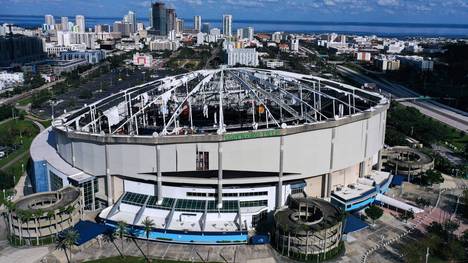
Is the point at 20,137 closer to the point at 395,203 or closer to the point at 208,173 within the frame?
the point at 208,173

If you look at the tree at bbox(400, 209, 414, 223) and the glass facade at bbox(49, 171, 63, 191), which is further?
the glass facade at bbox(49, 171, 63, 191)

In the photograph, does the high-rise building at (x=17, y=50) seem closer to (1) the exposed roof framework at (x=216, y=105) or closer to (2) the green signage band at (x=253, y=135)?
(1) the exposed roof framework at (x=216, y=105)

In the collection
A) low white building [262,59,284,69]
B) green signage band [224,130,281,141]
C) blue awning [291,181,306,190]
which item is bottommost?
blue awning [291,181,306,190]

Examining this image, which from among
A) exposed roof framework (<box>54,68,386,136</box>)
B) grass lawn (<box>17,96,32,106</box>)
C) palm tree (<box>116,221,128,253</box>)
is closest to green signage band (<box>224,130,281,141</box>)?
exposed roof framework (<box>54,68,386,136</box>)

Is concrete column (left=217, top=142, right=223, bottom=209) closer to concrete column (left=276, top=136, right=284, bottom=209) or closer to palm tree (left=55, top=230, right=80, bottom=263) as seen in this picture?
concrete column (left=276, top=136, right=284, bottom=209)

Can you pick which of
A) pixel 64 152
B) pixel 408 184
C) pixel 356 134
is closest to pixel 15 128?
pixel 64 152

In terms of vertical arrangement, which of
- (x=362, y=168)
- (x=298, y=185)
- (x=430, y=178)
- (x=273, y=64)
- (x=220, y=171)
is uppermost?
(x=273, y=64)

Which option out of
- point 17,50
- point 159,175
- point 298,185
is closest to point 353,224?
point 298,185
